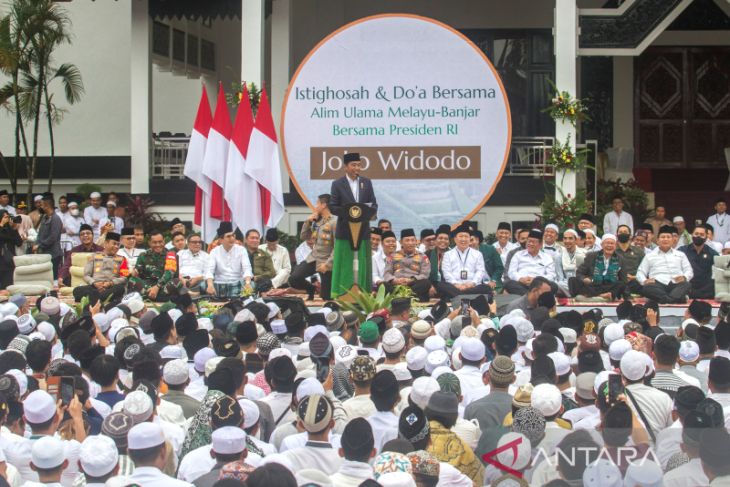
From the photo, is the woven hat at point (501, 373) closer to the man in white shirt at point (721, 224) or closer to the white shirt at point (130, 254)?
the white shirt at point (130, 254)

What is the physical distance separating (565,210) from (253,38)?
5.15m

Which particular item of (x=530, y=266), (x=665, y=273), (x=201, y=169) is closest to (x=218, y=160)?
(x=201, y=169)

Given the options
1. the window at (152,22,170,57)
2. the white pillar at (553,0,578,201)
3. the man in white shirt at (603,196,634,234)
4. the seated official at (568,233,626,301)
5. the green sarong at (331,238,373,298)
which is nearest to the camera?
the green sarong at (331,238,373,298)

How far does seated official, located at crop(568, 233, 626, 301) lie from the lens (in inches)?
533

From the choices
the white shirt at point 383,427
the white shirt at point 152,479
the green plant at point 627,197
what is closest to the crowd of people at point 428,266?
the green plant at point 627,197

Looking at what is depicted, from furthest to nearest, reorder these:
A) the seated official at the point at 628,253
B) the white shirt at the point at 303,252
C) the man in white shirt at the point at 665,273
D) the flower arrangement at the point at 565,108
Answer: the flower arrangement at the point at 565,108
the white shirt at the point at 303,252
the seated official at the point at 628,253
the man in white shirt at the point at 665,273

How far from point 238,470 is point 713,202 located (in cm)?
1606

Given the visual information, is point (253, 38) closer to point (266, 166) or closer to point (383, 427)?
point (266, 166)

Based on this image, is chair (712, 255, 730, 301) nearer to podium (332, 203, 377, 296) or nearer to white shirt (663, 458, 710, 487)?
podium (332, 203, 377, 296)

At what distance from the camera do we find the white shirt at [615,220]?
17.1 metres

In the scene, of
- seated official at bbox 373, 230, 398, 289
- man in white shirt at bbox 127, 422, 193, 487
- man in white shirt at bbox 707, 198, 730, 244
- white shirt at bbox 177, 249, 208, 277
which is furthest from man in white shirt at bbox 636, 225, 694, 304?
man in white shirt at bbox 127, 422, 193, 487

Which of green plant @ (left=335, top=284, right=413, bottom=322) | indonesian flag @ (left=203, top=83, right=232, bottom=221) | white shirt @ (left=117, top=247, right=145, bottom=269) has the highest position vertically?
indonesian flag @ (left=203, top=83, right=232, bottom=221)

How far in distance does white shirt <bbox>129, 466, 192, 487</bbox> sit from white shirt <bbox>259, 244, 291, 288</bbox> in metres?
8.85

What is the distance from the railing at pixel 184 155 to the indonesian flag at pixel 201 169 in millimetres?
2764
